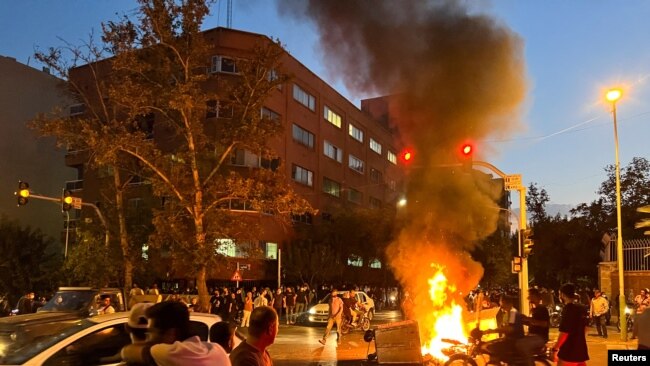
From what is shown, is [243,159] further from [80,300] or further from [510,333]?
Answer: [510,333]

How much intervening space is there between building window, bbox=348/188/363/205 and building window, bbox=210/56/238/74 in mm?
17977

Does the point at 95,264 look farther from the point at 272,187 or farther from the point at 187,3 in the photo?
the point at 187,3

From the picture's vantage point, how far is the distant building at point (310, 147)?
1341 inches

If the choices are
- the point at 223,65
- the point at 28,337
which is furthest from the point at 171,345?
the point at 223,65

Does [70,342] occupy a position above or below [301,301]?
above

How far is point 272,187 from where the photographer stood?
21422mm

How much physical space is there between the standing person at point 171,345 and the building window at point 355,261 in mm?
37776

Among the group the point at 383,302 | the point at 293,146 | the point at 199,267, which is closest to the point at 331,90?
the point at 293,146

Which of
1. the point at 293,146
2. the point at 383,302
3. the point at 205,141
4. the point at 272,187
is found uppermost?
the point at 293,146

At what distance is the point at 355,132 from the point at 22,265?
90.9ft

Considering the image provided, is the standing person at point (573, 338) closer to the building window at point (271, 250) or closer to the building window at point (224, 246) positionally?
the building window at point (224, 246)

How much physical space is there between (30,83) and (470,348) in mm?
44165

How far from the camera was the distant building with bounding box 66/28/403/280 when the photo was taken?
3406cm

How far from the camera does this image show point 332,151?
45.5m
